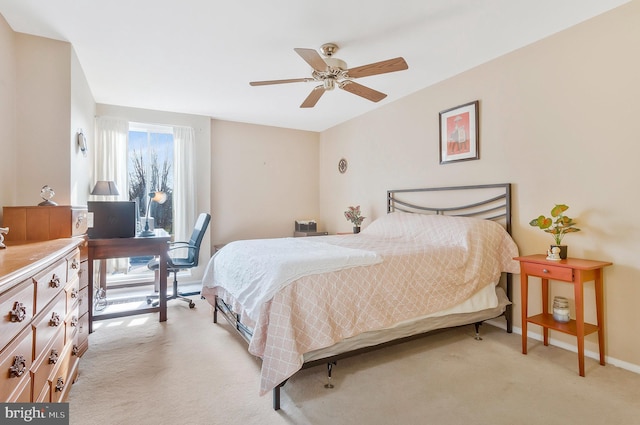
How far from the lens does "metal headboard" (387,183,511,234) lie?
309cm

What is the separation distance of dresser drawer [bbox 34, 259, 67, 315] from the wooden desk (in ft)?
4.84

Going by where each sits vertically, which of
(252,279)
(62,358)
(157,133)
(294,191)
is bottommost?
(62,358)

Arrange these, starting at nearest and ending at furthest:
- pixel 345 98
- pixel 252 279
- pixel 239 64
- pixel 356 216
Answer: pixel 252 279 → pixel 239 64 → pixel 345 98 → pixel 356 216

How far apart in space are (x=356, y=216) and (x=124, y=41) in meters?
3.35

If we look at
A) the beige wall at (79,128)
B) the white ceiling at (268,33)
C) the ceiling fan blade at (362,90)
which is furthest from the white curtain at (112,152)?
the ceiling fan blade at (362,90)

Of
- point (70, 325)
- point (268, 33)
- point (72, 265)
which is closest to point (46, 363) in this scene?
point (70, 325)

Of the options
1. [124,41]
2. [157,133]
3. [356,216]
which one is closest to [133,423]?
[124,41]

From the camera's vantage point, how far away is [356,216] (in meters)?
4.73

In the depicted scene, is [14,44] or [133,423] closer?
[133,423]

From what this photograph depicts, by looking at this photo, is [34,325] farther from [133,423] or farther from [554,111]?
[554,111]

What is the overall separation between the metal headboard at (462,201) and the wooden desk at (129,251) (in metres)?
2.91

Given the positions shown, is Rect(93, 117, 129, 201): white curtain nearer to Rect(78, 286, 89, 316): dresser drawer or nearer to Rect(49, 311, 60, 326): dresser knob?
Rect(78, 286, 89, 316): dresser drawer

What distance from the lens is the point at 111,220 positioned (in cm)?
322

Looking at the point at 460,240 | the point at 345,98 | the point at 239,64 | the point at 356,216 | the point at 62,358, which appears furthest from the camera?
the point at 356,216
